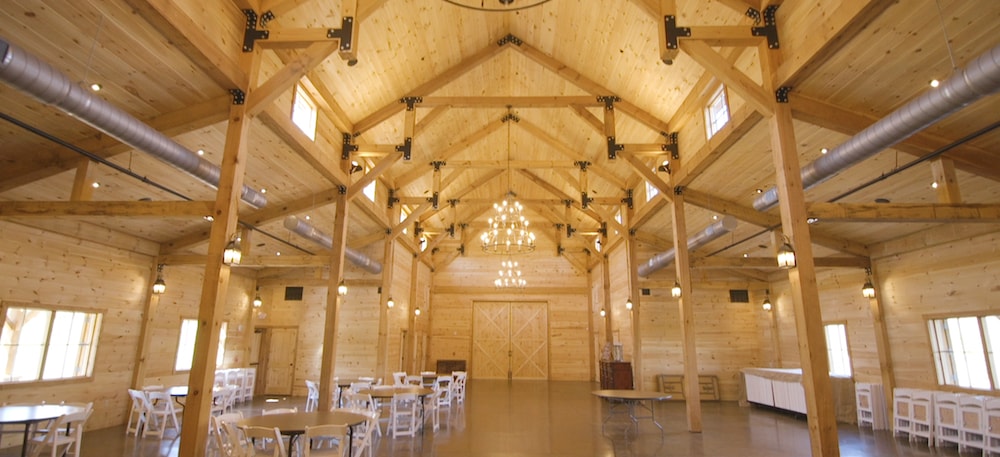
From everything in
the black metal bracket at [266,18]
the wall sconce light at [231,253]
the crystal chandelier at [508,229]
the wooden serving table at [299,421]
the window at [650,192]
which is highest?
the black metal bracket at [266,18]

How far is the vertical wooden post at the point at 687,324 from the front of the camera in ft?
29.4

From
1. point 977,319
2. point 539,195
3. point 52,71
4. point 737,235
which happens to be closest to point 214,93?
point 52,71

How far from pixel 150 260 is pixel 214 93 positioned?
639cm

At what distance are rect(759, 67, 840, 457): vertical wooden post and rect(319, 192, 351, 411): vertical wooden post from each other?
24.5ft

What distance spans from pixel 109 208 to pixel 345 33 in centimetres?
355

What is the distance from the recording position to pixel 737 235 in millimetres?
12039

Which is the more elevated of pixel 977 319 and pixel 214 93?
pixel 214 93

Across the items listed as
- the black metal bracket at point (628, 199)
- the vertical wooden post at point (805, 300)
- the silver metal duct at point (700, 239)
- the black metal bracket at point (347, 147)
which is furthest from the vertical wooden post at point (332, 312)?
the black metal bracket at point (628, 199)

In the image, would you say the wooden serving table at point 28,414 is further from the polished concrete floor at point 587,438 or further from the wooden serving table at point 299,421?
the wooden serving table at point 299,421

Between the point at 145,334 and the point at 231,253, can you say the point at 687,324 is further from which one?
the point at 145,334

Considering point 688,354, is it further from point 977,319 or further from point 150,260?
point 150,260

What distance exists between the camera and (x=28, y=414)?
5742mm

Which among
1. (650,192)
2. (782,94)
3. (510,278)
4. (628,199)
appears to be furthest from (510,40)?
(510,278)

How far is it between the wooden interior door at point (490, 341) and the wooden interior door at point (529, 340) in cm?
25
